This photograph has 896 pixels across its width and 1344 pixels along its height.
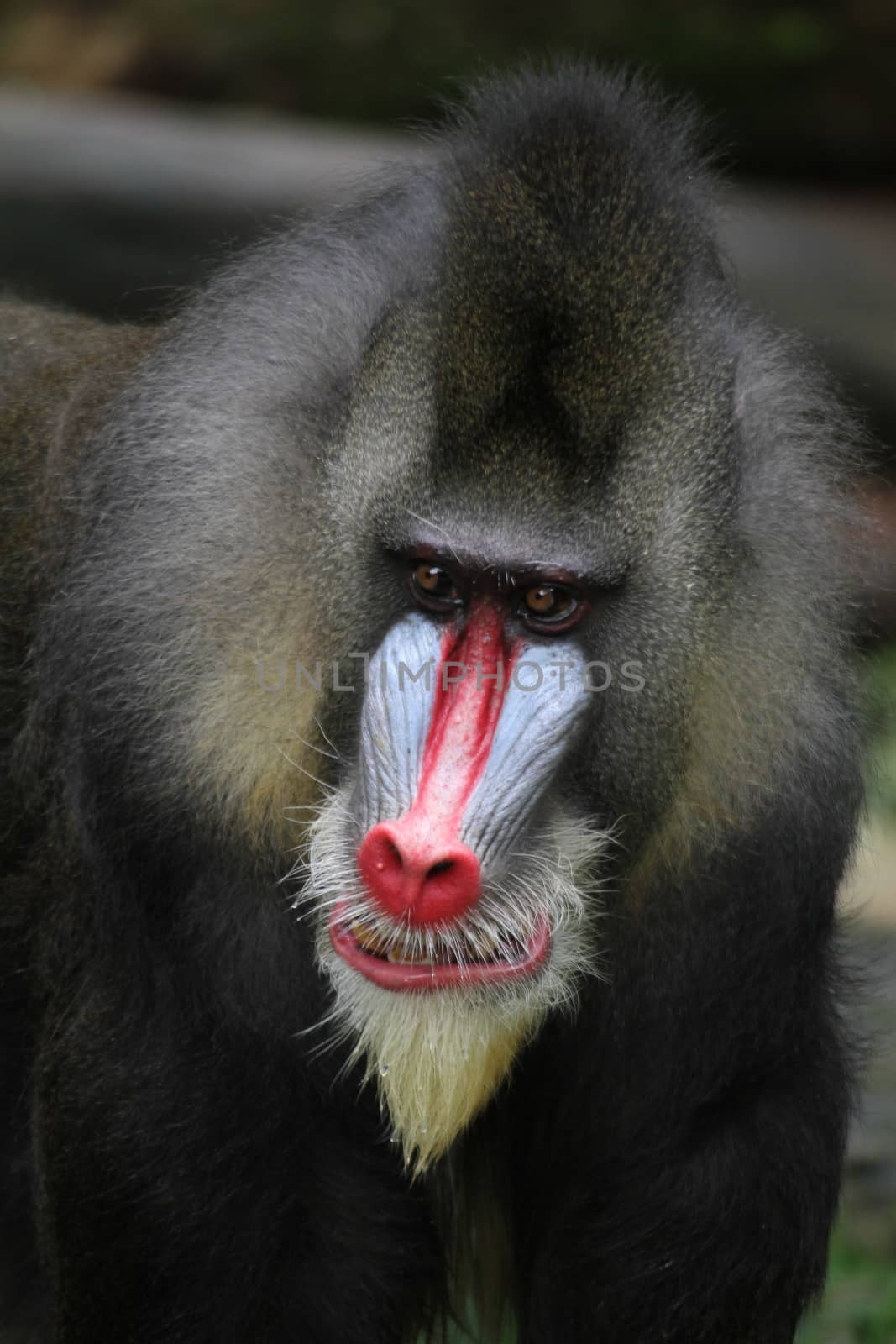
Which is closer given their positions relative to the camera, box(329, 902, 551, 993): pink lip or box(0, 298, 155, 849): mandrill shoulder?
box(329, 902, 551, 993): pink lip

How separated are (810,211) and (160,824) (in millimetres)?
8397

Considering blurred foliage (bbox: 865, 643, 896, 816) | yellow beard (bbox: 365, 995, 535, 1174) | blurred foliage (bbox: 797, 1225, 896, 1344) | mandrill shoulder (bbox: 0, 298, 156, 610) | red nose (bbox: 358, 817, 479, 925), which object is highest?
mandrill shoulder (bbox: 0, 298, 156, 610)

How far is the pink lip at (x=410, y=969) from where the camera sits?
10.6ft

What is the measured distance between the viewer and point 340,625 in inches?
134

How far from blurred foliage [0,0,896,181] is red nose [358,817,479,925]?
8.05 meters

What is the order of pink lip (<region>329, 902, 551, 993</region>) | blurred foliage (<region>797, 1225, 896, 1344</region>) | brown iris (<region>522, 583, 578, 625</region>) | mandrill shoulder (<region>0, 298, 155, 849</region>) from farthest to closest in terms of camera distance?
blurred foliage (<region>797, 1225, 896, 1344</region>) < mandrill shoulder (<region>0, 298, 155, 849</region>) < brown iris (<region>522, 583, 578, 625</region>) < pink lip (<region>329, 902, 551, 993</region>)

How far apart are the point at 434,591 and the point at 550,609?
0.65 ft

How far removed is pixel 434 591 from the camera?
→ 3373 mm

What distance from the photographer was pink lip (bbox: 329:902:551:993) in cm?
323

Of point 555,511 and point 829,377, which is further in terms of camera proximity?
point 829,377

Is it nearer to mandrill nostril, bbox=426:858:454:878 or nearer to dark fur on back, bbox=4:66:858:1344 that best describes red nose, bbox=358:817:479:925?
mandrill nostril, bbox=426:858:454:878

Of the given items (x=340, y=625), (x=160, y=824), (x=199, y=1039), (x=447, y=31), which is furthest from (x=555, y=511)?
(x=447, y=31)

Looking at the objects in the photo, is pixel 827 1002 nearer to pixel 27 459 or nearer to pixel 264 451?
pixel 264 451

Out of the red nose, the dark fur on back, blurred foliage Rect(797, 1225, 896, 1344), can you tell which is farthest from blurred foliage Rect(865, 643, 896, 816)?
blurred foliage Rect(797, 1225, 896, 1344)
